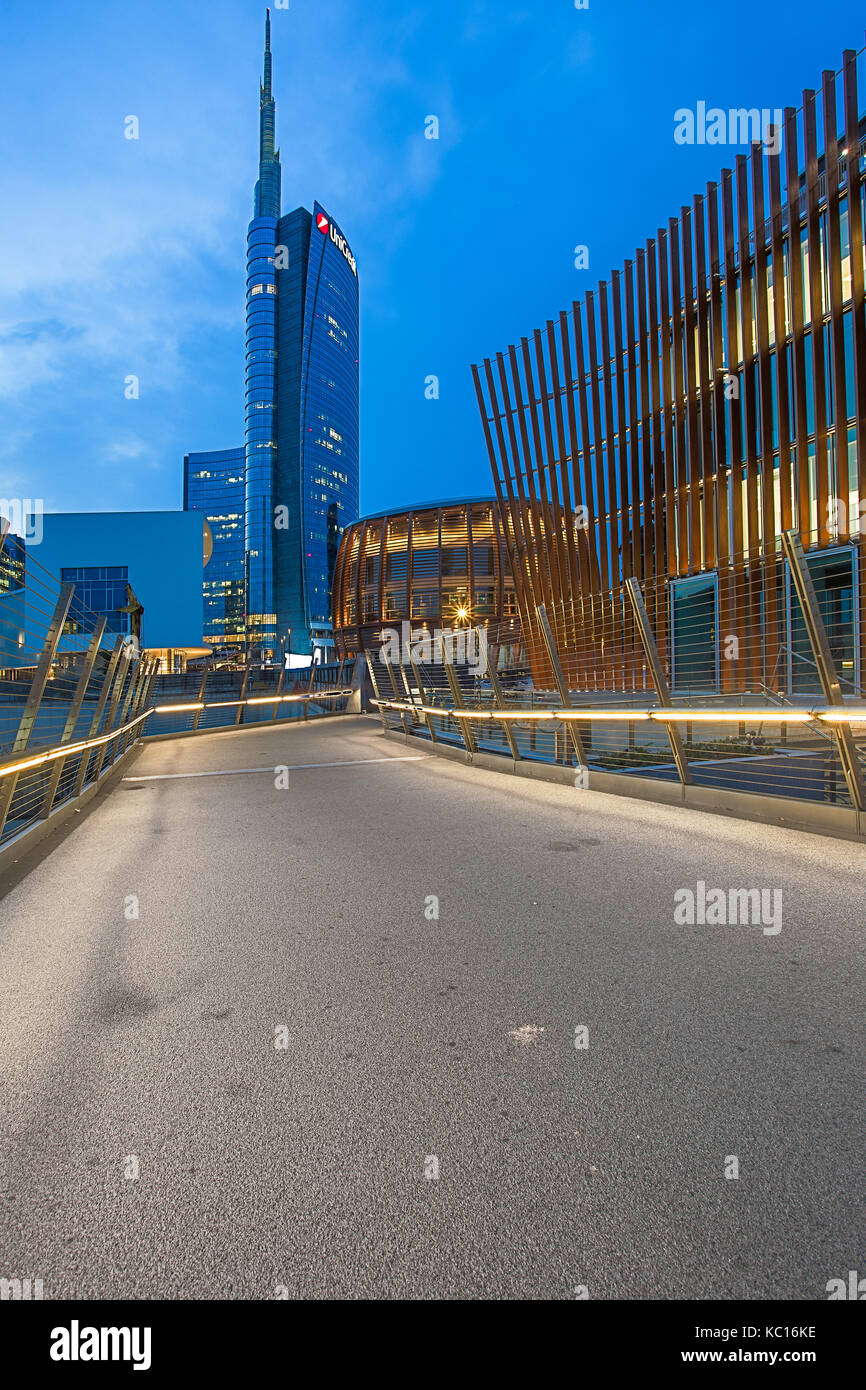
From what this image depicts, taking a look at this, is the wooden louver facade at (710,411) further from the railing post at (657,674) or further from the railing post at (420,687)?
the railing post at (657,674)

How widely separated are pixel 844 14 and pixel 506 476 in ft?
463

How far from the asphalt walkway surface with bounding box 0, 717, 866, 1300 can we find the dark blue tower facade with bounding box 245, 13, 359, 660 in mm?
113741

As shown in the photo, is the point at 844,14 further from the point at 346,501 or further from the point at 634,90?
the point at 346,501

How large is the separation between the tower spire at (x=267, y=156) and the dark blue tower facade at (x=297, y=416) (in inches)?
1937

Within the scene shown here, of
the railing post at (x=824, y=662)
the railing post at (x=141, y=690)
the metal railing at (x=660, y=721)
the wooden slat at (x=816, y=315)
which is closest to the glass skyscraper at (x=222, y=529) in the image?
the railing post at (x=141, y=690)

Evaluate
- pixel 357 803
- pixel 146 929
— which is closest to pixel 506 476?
pixel 357 803

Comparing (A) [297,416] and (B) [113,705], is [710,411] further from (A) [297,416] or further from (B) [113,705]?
(A) [297,416]

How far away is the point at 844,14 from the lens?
108000 mm

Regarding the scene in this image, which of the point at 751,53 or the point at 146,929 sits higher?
the point at 751,53

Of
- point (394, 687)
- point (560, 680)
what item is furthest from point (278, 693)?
point (560, 680)

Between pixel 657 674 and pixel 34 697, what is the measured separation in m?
5.05

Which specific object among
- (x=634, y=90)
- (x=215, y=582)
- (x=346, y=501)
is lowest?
(x=215, y=582)

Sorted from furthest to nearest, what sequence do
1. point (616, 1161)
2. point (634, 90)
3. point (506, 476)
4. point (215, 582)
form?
point (215, 582)
point (634, 90)
point (506, 476)
point (616, 1161)

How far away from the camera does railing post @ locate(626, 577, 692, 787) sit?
6.56m
